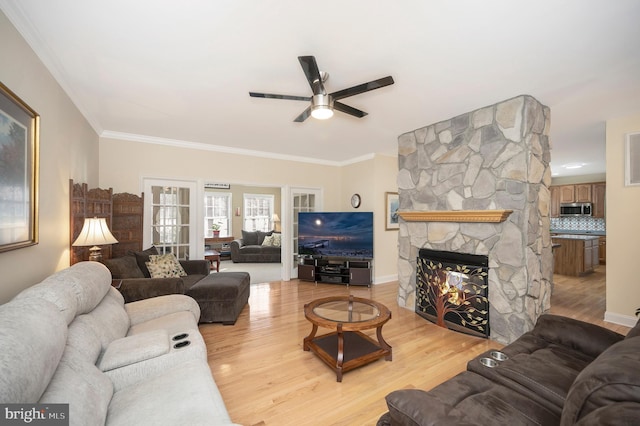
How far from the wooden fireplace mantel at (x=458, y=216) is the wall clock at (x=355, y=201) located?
67.4 inches

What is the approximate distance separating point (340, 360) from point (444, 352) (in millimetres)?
1147

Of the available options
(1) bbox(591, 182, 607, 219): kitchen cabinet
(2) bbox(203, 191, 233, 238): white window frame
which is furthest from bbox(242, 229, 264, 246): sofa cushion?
(1) bbox(591, 182, 607, 219): kitchen cabinet

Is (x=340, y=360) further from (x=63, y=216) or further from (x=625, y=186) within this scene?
(x=625, y=186)

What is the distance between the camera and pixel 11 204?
5.06 ft

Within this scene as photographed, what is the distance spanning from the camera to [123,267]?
3105 mm

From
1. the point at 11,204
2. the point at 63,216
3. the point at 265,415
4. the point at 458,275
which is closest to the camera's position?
the point at 11,204

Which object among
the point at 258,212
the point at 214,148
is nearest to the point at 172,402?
the point at 214,148

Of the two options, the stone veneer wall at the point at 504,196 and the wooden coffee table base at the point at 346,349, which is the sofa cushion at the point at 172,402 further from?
the stone veneer wall at the point at 504,196

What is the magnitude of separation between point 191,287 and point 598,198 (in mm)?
9616

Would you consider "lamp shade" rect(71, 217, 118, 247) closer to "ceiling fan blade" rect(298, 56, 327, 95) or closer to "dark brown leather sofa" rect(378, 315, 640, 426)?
"ceiling fan blade" rect(298, 56, 327, 95)

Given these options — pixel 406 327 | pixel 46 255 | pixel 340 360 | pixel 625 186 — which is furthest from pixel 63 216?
pixel 625 186

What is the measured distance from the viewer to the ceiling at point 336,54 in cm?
162

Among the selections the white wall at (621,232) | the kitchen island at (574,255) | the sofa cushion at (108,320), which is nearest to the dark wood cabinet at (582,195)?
the kitchen island at (574,255)

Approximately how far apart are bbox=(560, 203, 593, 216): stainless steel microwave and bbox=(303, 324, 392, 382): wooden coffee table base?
311 inches
